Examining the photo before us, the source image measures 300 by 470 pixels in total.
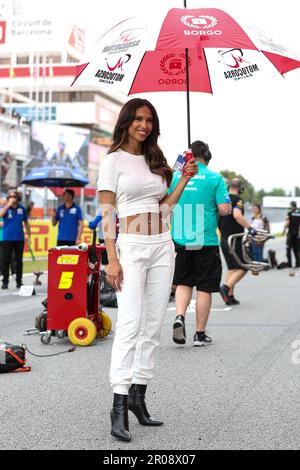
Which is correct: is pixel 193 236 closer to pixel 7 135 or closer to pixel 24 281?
pixel 24 281

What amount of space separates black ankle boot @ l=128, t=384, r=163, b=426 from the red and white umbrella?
2381mm

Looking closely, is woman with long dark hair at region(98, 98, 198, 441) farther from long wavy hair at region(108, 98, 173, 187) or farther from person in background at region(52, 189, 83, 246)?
person in background at region(52, 189, 83, 246)

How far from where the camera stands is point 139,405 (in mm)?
4613

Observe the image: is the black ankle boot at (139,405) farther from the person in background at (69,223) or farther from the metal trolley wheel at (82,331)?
the person in background at (69,223)

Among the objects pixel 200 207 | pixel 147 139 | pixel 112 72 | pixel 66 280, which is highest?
pixel 112 72

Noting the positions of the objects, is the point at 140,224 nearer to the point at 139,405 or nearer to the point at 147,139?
the point at 147,139

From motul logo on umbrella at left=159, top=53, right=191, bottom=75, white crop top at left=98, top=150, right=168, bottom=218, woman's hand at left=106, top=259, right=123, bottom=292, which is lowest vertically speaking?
woman's hand at left=106, top=259, right=123, bottom=292

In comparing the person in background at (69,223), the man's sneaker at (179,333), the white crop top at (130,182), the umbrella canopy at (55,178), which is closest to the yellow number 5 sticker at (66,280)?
the man's sneaker at (179,333)

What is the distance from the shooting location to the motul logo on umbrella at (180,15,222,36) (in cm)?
565

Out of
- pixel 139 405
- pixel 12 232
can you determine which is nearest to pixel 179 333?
pixel 139 405

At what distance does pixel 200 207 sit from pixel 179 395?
8.14 feet

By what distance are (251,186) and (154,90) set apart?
182 m

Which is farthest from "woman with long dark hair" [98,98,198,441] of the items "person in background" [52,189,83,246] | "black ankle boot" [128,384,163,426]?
"person in background" [52,189,83,246]

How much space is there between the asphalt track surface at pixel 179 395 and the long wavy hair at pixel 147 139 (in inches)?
58.9
